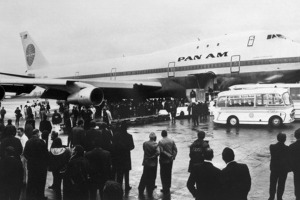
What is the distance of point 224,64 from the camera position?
23.8m

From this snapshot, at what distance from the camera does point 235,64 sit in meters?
23.4

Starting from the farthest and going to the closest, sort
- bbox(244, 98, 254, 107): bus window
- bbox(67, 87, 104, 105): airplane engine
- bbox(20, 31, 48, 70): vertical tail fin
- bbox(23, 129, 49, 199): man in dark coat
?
bbox(20, 31, 48, 70): vertical tail fin
bbox(67, 87, 104, 105): airplane engine
bbox(244, 98, 254, 107): bus window
bbox(23, 129, 49, 199): man in dark coat

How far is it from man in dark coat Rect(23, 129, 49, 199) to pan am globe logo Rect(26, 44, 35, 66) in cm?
3697

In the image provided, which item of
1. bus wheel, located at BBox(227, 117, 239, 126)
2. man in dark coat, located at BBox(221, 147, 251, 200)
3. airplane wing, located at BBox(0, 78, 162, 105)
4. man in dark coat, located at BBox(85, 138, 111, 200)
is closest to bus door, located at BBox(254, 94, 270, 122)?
bus wheel, located at BBox(227, 117, 239, 126)

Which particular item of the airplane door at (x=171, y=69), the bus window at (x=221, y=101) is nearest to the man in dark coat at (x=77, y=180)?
→ the bus window at (x=221, y=101)

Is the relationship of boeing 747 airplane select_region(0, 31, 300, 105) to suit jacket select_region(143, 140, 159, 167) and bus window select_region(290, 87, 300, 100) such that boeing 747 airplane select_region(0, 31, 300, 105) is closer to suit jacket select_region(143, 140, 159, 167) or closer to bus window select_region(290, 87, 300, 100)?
bus window select_region(290, 87, 300, 100)

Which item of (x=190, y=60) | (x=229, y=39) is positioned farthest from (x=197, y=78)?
(x=229, y=39)

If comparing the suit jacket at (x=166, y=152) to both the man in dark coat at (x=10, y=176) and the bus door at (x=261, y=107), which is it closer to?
the man in dark coat at (x=10, y=176)

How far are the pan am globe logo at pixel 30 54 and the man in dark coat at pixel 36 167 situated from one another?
37.0m

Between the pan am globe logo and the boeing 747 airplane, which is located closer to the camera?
the boeing 747 airplane

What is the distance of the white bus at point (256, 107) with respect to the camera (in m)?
17.9

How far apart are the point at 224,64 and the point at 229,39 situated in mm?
2049

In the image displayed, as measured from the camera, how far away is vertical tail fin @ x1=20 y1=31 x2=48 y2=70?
135 ft

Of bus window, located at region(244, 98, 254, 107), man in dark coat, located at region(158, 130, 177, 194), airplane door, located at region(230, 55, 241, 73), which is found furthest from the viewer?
airplane door, located at region(230, 55, 241, 73)
